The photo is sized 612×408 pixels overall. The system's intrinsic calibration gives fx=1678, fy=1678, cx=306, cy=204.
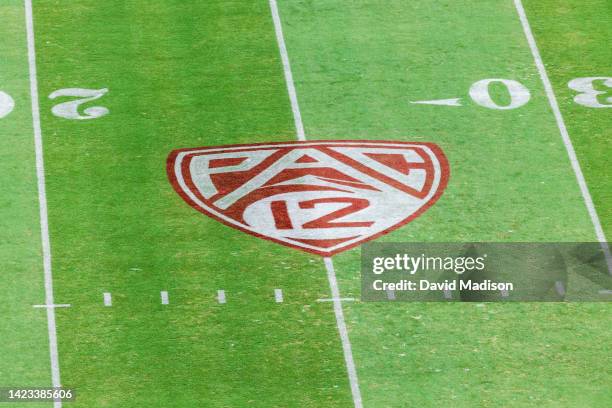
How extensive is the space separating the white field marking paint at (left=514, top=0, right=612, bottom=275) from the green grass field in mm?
94

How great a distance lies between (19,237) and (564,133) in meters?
8.61

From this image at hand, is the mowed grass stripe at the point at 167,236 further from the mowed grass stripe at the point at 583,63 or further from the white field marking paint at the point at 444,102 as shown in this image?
the mowed grass stripe at the point at 583,63

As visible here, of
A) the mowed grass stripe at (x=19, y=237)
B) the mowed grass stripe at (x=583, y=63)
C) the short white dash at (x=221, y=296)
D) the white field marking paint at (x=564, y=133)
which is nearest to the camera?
the mowed grass stripe at (x=19, y=237)

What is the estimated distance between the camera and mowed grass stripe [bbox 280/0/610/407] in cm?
2161

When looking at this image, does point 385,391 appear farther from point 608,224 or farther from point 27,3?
point 27,3

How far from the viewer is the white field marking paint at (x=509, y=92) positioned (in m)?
26.8

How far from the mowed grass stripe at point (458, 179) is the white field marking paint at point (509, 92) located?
0.13 meters

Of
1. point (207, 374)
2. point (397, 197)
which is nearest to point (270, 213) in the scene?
point (397, 197)

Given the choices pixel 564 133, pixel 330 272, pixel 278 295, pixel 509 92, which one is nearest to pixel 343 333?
pixel 278 295

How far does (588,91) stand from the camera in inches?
1065

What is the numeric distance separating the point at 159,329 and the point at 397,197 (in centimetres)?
451

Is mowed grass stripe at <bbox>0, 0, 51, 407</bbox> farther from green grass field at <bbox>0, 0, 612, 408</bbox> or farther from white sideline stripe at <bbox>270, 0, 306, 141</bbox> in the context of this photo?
white sideline stripe at <bbox>270, 0, 306, 141</bbox>

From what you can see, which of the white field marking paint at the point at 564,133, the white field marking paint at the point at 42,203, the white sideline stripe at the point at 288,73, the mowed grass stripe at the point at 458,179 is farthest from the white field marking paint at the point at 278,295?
the white field marking paint at the point at 564,133

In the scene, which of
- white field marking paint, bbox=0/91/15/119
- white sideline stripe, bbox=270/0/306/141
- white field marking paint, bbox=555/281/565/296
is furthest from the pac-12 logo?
white field marking paint, bbox=0/91/15/119
